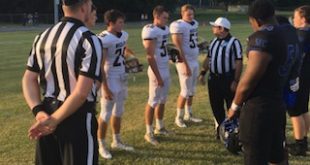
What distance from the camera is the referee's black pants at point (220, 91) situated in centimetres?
761

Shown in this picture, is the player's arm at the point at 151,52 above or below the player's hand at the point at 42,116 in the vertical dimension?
below

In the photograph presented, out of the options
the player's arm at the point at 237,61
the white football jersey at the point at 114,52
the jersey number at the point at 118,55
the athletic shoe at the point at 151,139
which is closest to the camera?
the white football jersey at the point at 114,52

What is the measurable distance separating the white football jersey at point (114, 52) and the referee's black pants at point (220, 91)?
5.21ft

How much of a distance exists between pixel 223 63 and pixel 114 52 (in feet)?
5.90

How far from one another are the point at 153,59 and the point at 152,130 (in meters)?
1.22

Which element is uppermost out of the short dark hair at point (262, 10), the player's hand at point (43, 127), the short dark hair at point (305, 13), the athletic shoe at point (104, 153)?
the short dark hair at point (262, 10)

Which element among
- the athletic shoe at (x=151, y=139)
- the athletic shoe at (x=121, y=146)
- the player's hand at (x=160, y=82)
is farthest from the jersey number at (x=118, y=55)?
the athletic shoe at (x=151, y=139)

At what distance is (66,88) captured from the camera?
369 centimetres

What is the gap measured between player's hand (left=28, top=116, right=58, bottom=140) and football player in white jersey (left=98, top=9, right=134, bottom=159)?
3.24 meters

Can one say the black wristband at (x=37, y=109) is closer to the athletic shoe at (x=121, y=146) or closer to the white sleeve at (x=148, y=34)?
the athletic shoe at (x=121, y=146)

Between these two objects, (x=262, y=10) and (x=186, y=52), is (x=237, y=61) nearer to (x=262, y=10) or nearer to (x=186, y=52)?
(x=186, y=52)

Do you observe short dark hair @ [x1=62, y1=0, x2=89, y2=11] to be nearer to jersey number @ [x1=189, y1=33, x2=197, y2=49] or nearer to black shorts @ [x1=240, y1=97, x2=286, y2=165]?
black shorts @ [x1=240, y1=97, x2=286, y2=165]

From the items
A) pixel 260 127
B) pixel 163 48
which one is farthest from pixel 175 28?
pixel 260 127

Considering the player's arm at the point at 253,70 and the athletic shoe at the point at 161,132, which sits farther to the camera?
the athletic shoe at the point at 161,132
